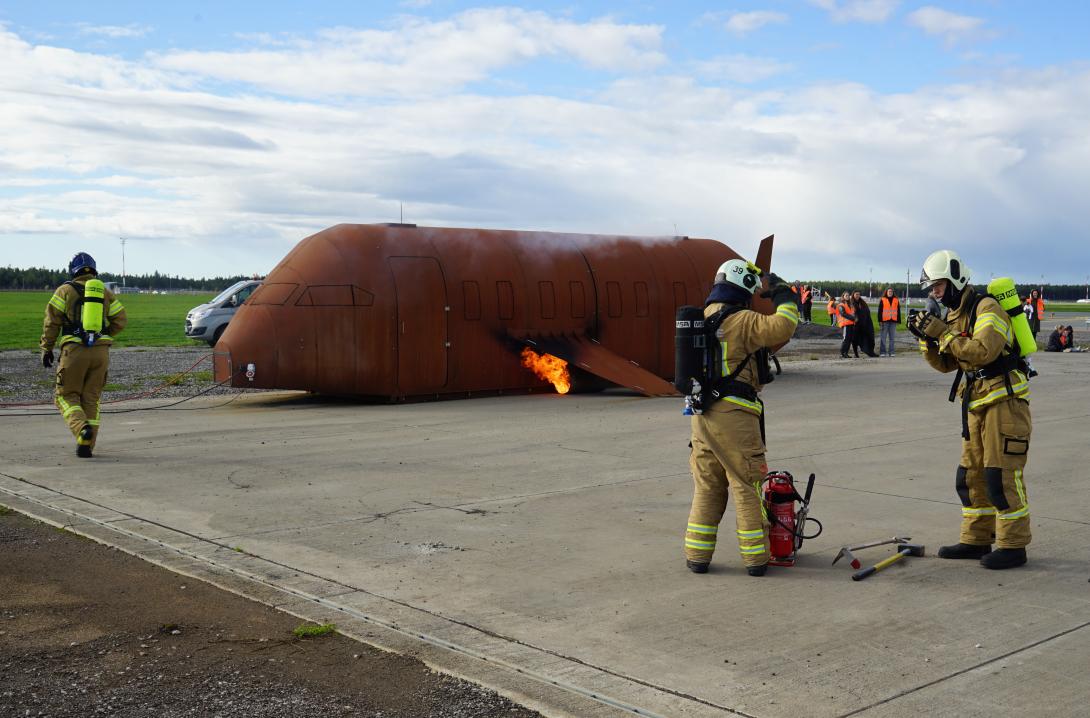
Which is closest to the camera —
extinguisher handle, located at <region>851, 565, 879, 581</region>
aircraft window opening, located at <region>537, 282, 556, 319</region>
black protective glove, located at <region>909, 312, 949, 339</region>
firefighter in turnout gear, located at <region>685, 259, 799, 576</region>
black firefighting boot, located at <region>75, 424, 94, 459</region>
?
extinguisher handle, located at <region>851, 565, 879, 581</region>

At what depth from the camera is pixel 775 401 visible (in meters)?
17.1

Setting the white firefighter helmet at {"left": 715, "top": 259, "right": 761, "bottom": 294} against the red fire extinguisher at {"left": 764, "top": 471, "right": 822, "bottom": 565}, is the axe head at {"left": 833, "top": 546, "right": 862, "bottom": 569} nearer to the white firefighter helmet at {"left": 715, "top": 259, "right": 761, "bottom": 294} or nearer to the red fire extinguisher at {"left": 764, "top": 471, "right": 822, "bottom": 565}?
the red fire extinguisher at {"left": 764, "top": 471, "right": 822, "bottom": 565}

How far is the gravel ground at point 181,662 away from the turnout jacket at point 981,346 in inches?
158

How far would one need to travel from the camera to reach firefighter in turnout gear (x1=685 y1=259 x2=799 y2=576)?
6.87 m

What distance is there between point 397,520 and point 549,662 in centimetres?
340

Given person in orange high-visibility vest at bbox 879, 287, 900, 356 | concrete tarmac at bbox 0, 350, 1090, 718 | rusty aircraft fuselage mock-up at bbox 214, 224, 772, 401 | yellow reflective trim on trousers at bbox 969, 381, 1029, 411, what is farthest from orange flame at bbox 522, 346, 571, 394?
person in orange high-visibility vest at bbox 879, 287, 900, 356

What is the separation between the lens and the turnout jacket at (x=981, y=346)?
7.04 metres

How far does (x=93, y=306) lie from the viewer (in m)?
11.6

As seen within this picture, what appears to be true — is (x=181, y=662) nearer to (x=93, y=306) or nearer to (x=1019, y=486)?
(x=1019, y=486)

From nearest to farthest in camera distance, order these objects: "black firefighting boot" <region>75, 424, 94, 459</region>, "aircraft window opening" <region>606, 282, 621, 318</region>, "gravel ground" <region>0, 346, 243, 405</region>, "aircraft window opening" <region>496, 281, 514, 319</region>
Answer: "black firefighting boot" <region>75, 424, 94, 459</region> → "aircraft window opening" <region>496, 281, 514, 319</region> → "gravel ground" <region>0, 346, 243, 405</region> → "aircraft window opening" <region>606, 282, 621, 318</region>

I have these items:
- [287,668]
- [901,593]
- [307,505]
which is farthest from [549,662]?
[307,505]

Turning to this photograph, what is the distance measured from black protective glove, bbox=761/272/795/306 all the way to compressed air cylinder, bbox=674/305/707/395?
0.48 meters

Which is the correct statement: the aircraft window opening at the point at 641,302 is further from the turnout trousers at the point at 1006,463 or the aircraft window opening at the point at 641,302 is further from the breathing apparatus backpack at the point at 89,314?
the turnout trousers at the point at 1006,463

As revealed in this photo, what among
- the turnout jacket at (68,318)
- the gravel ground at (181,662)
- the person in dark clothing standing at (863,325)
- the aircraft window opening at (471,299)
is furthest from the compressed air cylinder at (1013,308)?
the person in dark clothing standing at (863,325)
